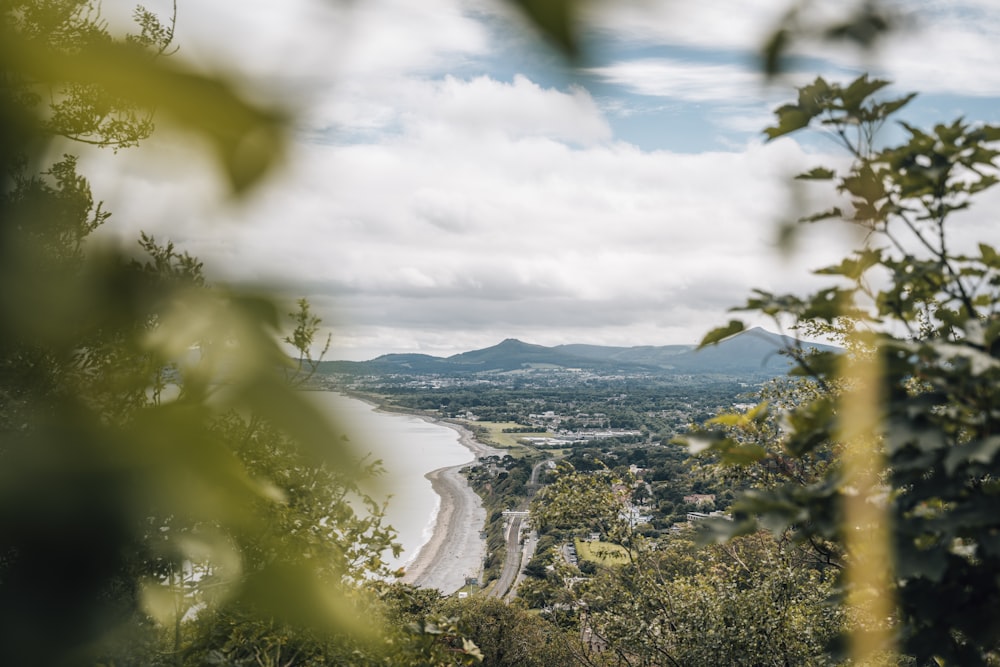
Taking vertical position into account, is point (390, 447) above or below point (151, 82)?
below

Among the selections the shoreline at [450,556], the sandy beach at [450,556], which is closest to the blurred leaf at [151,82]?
the shoreline at [450,556]

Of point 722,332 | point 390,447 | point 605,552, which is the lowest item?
point 605,552

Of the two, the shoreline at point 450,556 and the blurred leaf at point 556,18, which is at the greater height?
the blurred leaf at point 556,18

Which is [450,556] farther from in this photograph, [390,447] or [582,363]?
[582,363]

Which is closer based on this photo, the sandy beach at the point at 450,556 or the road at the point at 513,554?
the sandy beach at the point at 450,556

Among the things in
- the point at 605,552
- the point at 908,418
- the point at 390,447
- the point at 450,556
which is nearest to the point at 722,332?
the point at 908,418

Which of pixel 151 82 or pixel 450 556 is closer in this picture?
pixel 151 82

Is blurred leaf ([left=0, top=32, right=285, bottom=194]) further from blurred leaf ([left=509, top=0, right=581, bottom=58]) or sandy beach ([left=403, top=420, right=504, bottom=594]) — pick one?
sandy beach ([left=403, top=420, right=504, bottom=594])

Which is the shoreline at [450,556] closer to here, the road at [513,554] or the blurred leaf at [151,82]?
the road at [513,554]

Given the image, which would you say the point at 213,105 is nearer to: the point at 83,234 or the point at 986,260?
the point at 83,234
